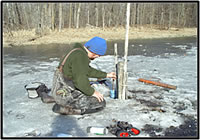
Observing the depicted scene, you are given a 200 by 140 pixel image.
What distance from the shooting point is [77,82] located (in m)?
3.26

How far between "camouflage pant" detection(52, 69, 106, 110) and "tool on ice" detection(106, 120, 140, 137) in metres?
0.70

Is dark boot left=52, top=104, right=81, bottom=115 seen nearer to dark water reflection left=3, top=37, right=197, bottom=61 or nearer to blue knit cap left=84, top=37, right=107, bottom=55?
blue knit cap left=84, top=37, right=107, bottom=55

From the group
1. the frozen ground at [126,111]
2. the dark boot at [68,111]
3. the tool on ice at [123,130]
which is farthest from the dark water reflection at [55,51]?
the tool on ice at [123,130]

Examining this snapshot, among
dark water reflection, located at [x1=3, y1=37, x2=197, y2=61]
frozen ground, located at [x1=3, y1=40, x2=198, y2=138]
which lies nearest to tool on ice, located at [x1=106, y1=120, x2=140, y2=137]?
frozen ground, located at [x1=3, y1=40, x2=198, y2=138]

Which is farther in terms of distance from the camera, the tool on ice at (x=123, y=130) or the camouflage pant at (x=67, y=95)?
the camouflage pant at (x=67, y=95)

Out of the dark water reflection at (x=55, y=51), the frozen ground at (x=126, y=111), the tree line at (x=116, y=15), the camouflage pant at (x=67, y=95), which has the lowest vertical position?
the frozen ground at (x=126, y=111)

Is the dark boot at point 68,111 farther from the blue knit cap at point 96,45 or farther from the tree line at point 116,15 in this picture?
the tree line at point 116,15

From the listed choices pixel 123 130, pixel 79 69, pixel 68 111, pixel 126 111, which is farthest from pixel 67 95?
pixel 126 111

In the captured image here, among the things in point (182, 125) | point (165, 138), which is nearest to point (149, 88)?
point (182, 125)

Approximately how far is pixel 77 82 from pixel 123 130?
1.13 meters

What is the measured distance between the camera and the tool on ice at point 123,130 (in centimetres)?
303

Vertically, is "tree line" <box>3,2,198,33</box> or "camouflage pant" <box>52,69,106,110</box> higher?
"tree line" <box>3,2,198,33</box>

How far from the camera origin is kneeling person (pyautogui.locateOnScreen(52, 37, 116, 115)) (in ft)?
10.6

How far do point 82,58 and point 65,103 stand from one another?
38.5 inches
